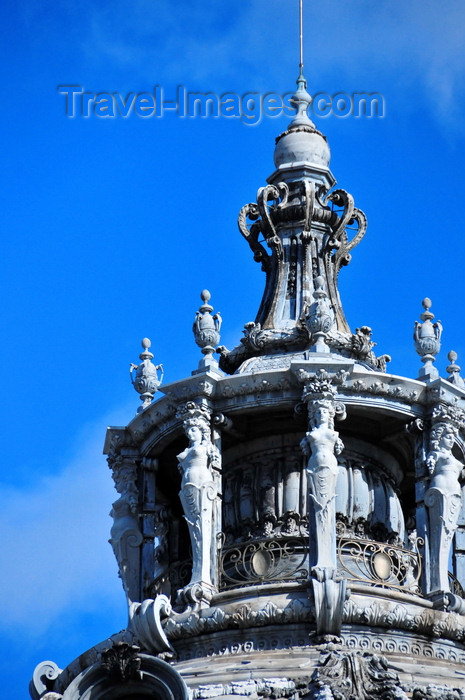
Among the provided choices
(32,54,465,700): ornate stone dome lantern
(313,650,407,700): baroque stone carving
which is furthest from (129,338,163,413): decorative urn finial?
(313,650,407,700): baroque stone carving

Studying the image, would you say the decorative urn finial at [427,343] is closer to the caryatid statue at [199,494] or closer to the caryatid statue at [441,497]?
the caryatid statue at [441,497]

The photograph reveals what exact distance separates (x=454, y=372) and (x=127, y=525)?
28.6ft

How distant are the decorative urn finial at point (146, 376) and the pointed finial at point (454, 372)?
22.8 feet

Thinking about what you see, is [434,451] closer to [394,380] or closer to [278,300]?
[394,380]

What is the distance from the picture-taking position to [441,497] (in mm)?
58219

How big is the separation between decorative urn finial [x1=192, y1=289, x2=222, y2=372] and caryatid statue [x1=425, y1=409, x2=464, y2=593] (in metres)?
5.44

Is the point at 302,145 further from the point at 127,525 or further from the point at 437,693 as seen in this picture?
the point at 437,693

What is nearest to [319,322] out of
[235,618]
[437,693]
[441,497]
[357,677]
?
[441,497]

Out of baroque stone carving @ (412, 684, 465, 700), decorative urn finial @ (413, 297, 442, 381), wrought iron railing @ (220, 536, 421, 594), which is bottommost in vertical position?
baroque stone carving @ (412, 684, 465, 700)

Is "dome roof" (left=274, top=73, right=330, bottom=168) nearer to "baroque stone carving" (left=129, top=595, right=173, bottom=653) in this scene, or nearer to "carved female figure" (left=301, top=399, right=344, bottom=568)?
"carved female figure" (left=301, top=399, right=344, bottom=568)

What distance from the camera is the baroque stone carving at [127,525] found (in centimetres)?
5972

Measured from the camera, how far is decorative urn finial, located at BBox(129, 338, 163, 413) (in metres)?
61.4

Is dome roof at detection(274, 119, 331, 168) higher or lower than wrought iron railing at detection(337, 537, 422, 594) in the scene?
higher

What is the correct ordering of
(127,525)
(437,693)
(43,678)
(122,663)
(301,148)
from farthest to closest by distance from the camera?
1. (301,148)
2. (127,525)
3. (43,678)
4. (122,663)
5. (437,693)
